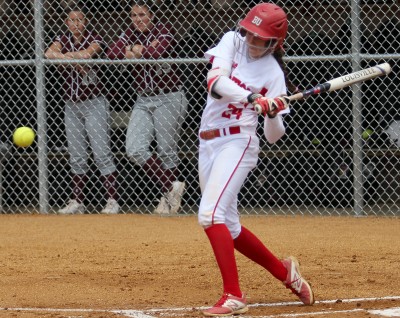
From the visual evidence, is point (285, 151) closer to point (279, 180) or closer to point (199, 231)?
point (279, 180)

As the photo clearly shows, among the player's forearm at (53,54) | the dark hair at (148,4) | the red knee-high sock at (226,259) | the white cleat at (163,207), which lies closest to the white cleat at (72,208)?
the white cleat at (163,207)

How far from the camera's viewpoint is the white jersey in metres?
4.91

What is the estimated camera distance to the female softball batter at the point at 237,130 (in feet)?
15.5

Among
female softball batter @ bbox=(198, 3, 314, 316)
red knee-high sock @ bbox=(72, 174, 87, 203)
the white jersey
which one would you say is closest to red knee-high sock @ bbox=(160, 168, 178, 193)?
red knee-high sock @ bbox=(72, 174, 87, 203)

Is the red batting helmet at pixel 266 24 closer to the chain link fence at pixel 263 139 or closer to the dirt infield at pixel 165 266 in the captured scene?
the dirt infield at pixel 165 266

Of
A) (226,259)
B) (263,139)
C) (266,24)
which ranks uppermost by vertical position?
(266,24)

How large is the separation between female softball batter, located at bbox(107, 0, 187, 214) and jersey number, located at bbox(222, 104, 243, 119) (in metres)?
4.35

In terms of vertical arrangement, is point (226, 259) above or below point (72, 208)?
above

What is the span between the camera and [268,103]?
4.61 meters

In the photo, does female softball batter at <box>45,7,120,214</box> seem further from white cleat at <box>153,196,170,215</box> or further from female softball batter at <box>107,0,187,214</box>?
white cleat at <box>153,196,170,215</box>

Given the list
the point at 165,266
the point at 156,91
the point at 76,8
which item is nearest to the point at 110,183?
the point at 156,91

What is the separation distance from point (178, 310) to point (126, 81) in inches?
200

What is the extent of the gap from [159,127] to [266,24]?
4558mm

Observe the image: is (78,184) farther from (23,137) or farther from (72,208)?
(23,137)
